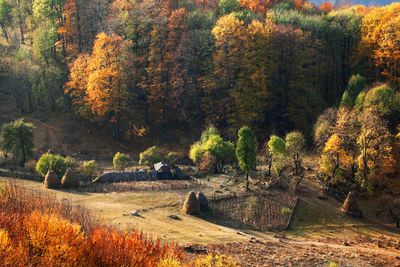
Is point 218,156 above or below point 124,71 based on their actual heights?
below

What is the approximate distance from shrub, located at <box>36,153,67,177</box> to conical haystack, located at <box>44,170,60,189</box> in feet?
7.31

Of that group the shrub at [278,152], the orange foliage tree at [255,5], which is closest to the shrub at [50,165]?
the shrub at [278,152]

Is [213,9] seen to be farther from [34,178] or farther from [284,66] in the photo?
[34,178]

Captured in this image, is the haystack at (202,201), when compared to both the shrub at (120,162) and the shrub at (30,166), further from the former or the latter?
the shrub at (30,166)

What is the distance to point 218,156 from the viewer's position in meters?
39.1

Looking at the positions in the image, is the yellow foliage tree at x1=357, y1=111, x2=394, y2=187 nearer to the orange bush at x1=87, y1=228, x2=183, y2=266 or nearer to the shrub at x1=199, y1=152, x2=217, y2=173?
the shrub at x1=199, y1=152, x2=217, y2=173

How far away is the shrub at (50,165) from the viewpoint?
34.1m

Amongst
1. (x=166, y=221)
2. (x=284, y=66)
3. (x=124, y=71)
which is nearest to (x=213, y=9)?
(x=284, y=66)

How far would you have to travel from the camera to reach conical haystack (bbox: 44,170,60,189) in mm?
31641

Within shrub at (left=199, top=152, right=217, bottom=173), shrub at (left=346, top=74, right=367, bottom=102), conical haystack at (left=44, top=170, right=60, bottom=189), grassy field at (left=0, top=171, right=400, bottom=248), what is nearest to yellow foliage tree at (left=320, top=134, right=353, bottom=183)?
grassy field at (left=0, top=171, right=400, bottom=248)

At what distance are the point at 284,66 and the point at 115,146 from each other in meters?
29.5

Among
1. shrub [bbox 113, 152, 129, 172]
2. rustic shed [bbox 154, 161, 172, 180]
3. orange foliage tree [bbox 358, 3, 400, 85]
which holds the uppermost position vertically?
orange foliage tree [bbox 358, 3, 400, 85]

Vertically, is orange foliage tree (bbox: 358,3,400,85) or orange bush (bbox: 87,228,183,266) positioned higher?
orange foliage tree (bbox: 358,3,400,85)

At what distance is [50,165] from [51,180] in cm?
277
